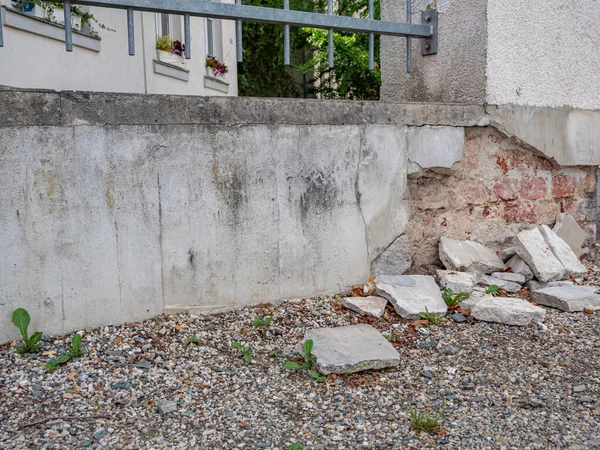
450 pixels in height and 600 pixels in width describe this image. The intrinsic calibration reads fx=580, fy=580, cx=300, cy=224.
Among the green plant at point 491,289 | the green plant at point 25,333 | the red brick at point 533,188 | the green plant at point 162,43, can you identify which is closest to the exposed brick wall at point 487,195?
the red brick at point 533,188

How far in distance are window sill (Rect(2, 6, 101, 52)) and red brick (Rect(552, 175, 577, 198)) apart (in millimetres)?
5186

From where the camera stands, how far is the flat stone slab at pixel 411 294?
3.34m

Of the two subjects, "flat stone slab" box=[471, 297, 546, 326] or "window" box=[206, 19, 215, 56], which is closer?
"flat stone slab" box=[471, 297, 546, 326]

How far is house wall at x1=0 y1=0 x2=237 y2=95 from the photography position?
588cm

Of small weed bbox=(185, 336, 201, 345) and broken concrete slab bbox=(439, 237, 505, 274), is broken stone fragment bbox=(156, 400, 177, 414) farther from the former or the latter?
broken concrete slab bbox=(439, 237, 505, 274)

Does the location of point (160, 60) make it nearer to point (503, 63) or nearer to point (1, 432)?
point (503, 63)

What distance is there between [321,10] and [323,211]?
10895 millimetres

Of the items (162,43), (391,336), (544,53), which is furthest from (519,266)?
(162,43)

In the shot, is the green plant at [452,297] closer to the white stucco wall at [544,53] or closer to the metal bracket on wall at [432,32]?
the white stucco wall at [544,53]

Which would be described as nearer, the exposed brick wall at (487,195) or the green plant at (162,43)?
the exposed brick wall at (487,195)

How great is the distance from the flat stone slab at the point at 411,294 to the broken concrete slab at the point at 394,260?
110 millimetres

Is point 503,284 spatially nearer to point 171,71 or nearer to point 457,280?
point 457,280

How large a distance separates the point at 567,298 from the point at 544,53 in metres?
1.81

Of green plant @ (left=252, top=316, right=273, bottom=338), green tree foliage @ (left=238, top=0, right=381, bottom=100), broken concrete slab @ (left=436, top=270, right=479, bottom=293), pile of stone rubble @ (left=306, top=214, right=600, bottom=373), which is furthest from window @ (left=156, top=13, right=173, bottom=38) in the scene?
green plant @ (left=252, top=316, right=273, bottom=338)
